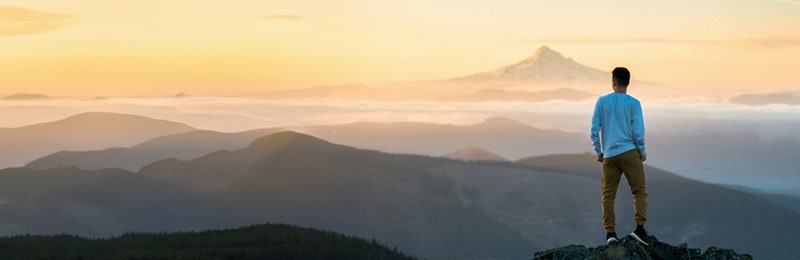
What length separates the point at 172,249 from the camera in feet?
449

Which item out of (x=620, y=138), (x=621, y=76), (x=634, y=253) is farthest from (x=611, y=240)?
(x=621, y=76)

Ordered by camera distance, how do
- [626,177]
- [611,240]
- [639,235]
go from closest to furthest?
[611,240], [626,177], [639,235]

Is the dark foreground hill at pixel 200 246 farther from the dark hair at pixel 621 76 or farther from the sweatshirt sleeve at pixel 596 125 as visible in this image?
the dark hair at pixel 621 76

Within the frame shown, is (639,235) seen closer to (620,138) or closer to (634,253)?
(634,253)

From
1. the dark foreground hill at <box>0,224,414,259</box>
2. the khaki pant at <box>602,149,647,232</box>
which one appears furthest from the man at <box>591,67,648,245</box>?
the dark foreground hill at <box>0,224,414,259</box>

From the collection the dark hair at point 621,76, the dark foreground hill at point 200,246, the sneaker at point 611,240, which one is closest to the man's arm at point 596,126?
the dark hair at point 621,76

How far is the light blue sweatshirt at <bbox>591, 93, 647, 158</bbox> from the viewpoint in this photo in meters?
27.1

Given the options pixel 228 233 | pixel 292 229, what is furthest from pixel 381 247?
pixel 228 233

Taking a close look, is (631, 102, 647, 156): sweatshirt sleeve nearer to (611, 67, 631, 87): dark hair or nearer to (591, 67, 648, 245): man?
(591, 67, 648, 245): man

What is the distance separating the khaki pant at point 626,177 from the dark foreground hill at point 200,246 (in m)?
108

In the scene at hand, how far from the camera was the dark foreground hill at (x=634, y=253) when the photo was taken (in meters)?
26.7

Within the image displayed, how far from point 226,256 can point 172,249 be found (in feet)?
24.9

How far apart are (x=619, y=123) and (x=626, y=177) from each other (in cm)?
153

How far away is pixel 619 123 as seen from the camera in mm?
27141
